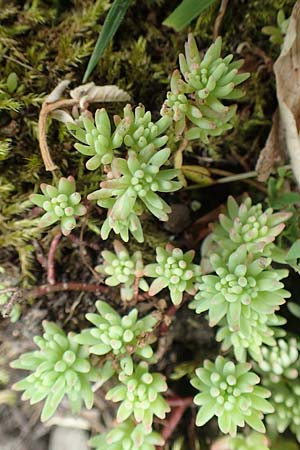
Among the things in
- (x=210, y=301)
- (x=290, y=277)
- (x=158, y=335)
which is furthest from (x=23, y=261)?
(x=290, y=277)

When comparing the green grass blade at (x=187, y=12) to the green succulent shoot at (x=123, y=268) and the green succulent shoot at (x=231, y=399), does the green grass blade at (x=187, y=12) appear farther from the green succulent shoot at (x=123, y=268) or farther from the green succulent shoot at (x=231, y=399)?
the green succulent shoot at (x=231, y=399)

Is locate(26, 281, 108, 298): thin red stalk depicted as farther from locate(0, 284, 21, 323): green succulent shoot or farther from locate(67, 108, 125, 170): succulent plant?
locate(67, 108, 125, 170): succulent plant

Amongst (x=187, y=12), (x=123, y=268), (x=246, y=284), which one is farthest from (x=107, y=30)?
(x=246, y=284)

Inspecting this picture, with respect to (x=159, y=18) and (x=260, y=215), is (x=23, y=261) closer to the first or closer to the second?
(x=260, y=215)

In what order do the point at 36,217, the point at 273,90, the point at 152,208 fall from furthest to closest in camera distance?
the point at 273,90, the point at 36,217, the point at 152,208

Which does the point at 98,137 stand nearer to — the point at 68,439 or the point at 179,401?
the point at 179,401

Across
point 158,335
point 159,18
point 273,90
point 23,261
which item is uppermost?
point 159,18
